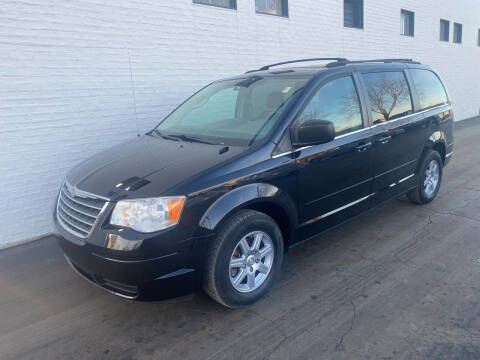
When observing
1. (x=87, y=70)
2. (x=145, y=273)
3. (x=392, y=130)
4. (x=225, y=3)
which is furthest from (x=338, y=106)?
(x=225, y=3)

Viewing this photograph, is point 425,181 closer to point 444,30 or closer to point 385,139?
point 385,139

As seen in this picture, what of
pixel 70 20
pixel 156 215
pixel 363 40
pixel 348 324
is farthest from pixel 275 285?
pixel 363 40

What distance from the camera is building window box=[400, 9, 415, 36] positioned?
13.2 m

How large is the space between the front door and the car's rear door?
0.21 m

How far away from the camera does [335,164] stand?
11.9ft

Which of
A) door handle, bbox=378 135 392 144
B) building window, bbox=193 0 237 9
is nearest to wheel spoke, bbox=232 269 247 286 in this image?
door handle, bbox=378 135 392 144

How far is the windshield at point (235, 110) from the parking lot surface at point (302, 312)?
142 cm

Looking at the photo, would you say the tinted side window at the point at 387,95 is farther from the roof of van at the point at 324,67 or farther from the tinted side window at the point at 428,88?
the tinted side window at the point at 428,88

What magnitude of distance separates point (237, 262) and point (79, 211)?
1287mm

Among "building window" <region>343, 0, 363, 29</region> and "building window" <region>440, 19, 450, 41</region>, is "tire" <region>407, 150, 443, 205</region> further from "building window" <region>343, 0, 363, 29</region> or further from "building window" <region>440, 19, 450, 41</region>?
"building window" <region>440, 19, 450, 41</region>

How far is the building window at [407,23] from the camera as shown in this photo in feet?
43.2

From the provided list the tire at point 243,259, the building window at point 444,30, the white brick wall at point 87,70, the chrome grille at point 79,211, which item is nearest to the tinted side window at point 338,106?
the tire at point 243,259

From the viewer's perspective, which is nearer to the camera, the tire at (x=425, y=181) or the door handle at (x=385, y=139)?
the door handle at (x=385, y=139)

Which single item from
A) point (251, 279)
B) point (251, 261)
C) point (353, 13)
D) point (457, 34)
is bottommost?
point (251, 279)
